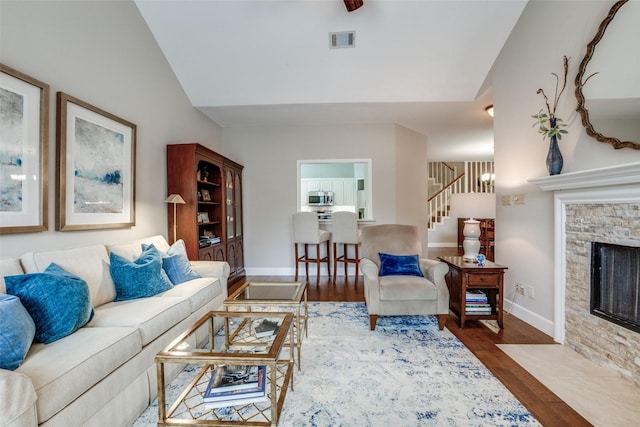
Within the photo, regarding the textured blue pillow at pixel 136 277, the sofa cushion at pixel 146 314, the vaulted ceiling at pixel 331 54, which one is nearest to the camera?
the sofa cushion at pixel 146 314

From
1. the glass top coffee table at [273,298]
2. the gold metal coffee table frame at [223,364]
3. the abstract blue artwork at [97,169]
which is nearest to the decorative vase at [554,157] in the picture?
the glass top coffee table at [273,298]

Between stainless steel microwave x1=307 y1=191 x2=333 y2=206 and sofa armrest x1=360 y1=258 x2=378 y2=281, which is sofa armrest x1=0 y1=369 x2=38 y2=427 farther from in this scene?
stainless steel microwave x1=307 y1=191 x2=333 y2=206

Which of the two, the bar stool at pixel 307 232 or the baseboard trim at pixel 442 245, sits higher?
the bar stool at pixel 307 232

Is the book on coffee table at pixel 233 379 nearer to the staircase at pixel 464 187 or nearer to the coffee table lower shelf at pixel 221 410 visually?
the coffee table lower shelf at pixel 221 410

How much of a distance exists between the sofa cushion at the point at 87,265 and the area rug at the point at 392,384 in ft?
2.78

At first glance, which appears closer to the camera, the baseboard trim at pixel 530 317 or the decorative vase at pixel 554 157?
the decorative vase at pixel 554 157

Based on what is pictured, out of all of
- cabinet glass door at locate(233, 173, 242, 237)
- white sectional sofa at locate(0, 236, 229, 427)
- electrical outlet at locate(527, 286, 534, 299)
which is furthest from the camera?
cabinet glass door at locate(233, 173, 242, 237)

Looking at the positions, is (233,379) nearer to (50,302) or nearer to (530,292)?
(50,302)

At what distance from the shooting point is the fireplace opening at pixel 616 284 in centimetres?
186

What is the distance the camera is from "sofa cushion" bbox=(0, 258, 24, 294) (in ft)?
5.12

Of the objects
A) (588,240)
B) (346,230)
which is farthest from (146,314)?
(588,240)

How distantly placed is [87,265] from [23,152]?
0.86 meters

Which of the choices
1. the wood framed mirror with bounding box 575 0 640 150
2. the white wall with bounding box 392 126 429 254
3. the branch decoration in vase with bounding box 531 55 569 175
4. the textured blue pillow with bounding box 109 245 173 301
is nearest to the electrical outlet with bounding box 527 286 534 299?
the branch decoration in vase with bounding box 531 55 569 175

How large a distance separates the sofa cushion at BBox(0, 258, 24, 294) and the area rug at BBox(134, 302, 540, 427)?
42.5 inches
